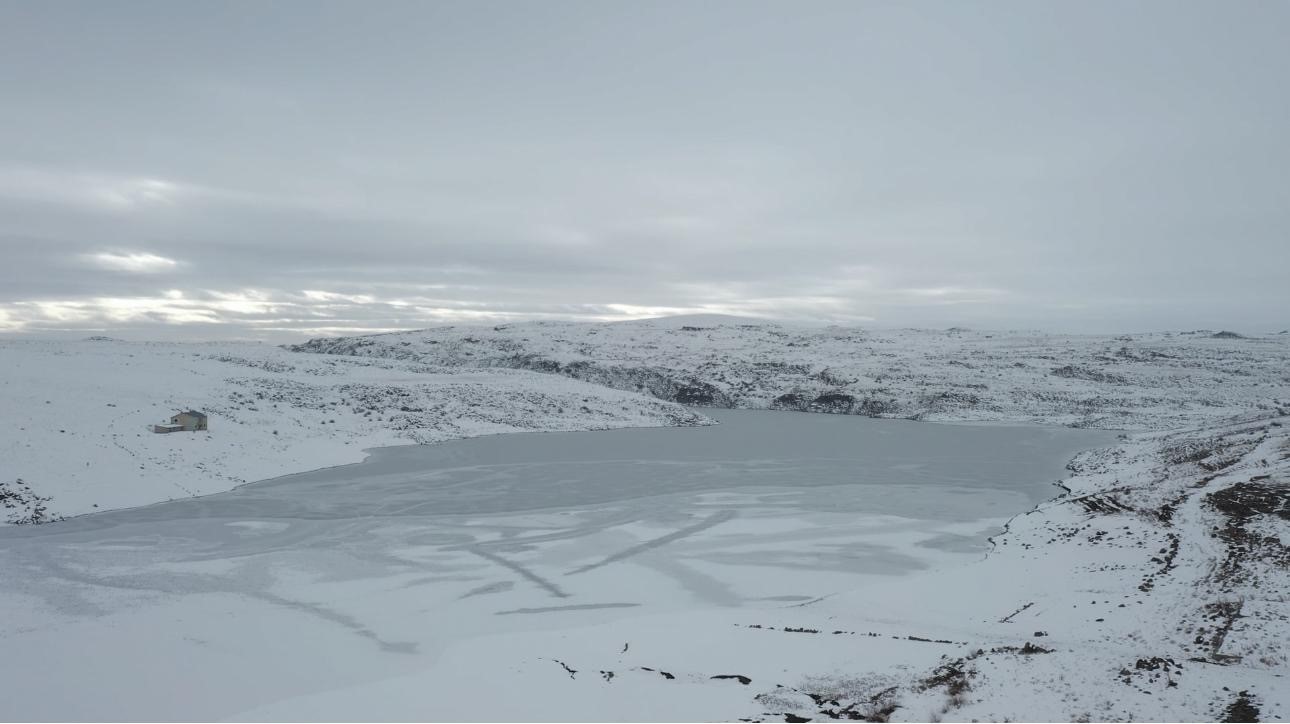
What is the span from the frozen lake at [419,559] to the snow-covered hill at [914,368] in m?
24.4

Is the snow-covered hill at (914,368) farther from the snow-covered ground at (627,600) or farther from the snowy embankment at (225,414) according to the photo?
the snow-covered ground at (627,600)

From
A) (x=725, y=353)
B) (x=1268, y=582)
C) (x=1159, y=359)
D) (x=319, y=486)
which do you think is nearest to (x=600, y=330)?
(x=725, y=353)

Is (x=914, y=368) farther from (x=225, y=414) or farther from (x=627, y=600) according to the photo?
(x=627, y=600)

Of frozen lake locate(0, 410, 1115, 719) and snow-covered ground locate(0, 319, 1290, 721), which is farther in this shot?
frozen lake locate(0, 410, 1115, 719)

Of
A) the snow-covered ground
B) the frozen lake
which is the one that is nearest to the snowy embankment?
the snow-covered ground

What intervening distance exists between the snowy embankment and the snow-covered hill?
14.3 m

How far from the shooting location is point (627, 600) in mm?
13750

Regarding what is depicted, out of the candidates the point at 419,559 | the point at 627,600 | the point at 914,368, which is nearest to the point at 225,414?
the point at 419,559

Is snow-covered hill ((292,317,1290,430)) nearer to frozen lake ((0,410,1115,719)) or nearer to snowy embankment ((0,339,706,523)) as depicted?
snowy embankment ((0,339,706,523))

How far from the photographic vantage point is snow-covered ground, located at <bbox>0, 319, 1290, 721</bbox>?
29.9ft

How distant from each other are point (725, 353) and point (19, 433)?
59972mm

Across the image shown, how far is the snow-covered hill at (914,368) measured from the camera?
50219 millimetres

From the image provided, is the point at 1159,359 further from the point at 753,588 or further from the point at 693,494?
the point at 753,588

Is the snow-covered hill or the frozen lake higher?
the snow-covered hill
